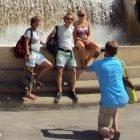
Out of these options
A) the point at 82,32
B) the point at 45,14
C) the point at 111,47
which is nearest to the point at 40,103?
the point at 82,32

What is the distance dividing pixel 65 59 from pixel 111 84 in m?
2.18

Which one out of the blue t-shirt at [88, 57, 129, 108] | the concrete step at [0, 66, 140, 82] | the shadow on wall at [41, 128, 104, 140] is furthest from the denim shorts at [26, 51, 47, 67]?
the blue t-shirt at [88, 57, 129, 108]

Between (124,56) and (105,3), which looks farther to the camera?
(105,3)

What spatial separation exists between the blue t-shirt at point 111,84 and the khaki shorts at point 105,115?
9 centimetres

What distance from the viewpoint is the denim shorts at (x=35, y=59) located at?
9555mm

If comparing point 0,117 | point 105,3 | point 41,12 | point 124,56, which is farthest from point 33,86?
point 105,3

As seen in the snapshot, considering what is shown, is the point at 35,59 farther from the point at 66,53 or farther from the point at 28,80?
the point at 66,53

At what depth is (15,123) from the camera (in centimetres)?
869

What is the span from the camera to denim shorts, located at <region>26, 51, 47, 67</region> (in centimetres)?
955

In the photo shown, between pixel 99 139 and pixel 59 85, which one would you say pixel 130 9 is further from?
pixel 99 139

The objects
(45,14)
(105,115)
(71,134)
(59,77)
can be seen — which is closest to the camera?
(105,115)

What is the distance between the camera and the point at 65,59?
32.1 ft

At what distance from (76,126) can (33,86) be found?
1.42m

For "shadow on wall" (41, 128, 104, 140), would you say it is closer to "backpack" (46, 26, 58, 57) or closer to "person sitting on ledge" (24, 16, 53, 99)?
"person sitting on ledge" (24, 16, 53, 99)
